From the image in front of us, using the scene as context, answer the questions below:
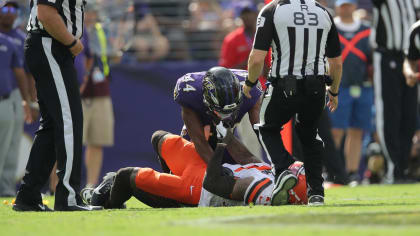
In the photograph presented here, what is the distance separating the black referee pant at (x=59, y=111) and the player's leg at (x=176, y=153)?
69 centimetres

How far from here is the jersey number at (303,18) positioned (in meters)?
6.88

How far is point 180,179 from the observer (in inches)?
273

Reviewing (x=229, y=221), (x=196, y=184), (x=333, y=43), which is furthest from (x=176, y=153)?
(x=229, y=221)

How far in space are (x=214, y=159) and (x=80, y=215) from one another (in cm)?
103

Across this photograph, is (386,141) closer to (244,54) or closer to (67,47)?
(244,54)

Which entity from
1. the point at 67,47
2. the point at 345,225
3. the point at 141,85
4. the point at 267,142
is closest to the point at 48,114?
the point at 67,47

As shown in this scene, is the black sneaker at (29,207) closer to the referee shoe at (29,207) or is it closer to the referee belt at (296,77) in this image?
the referee shoe at (29,207)

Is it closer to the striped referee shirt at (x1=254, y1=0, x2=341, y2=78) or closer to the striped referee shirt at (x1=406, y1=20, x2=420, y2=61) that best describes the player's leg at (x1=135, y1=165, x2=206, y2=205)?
the striped referee shirt at (x1=254, y1=0, x2=341, y2=78)

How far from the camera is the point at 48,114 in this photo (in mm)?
6965

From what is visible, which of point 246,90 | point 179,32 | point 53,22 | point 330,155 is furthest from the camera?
point 179,32

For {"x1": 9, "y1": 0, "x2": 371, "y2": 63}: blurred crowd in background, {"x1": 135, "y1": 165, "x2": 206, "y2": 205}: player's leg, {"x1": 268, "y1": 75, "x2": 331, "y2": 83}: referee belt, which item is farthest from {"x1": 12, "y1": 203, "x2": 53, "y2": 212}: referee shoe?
{"x1": 9, "y1": 0, "x2": 371, "y2": 63}: blurred crowd in background

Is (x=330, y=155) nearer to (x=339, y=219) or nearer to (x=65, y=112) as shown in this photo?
(x=65, y=112)

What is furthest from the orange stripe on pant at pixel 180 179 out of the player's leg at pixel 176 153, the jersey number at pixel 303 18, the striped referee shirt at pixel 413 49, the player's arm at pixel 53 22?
the striped referee shirt at pixel 413 49

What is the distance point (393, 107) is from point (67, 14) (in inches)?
221
